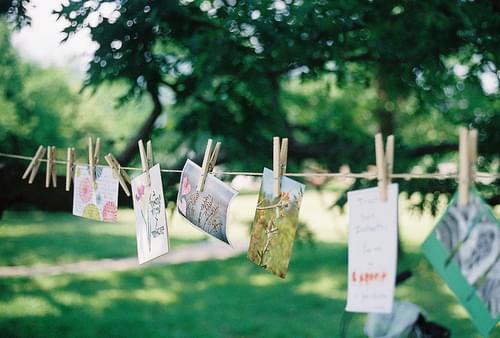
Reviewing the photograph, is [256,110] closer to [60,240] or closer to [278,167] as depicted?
[278,167]

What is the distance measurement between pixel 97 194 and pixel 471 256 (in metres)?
1.30

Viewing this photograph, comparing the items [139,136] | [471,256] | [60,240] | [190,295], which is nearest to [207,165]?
[471,256]

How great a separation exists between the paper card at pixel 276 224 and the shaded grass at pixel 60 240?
21.5 feet

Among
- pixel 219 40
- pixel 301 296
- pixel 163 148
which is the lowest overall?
pixel 301 296

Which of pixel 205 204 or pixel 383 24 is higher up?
pixel 383 24

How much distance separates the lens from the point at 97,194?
7.41ft

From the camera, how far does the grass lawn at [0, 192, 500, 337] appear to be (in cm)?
578

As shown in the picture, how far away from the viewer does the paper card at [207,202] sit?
1879 millimetres

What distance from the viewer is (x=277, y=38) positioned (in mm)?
3254

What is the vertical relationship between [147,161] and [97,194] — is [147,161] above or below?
above

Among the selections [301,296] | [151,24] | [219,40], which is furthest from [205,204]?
[301,296]

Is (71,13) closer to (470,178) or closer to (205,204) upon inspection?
(205,204)

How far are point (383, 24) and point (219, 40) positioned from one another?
2.89 feet

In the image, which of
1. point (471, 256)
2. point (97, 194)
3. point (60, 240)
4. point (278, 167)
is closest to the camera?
point (471, 256)
